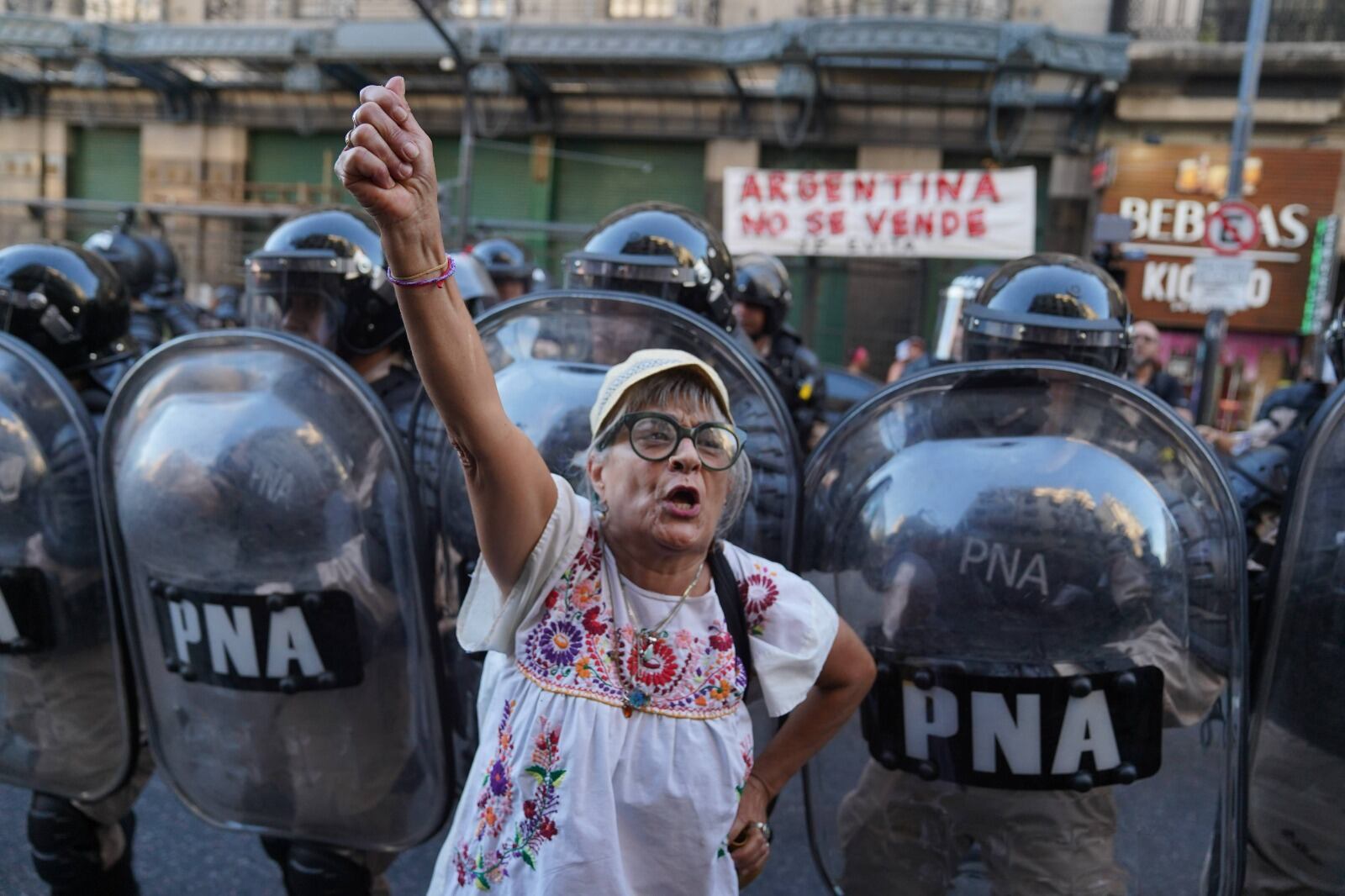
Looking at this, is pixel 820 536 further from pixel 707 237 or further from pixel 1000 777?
pixel 707 237

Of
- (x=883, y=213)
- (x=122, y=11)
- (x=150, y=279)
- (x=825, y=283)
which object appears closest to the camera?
(x=150, y=279)

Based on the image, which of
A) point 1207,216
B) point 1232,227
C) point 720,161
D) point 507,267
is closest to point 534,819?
point 507,267

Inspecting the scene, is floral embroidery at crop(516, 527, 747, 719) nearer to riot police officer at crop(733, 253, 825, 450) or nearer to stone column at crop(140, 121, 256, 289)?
riot police officer at crop(733, 253, 825, 450)

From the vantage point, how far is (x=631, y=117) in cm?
1571

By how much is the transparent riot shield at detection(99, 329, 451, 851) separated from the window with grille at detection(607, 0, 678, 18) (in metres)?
14.4

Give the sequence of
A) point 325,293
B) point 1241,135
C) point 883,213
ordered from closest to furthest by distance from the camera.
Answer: point 325,293
point 1241,135
point 883,213

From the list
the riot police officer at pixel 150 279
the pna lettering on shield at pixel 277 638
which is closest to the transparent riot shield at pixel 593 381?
the pna lettering on shield at pixel 277 638

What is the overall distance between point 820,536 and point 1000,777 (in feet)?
1.72

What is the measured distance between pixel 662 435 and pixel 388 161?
0.56 metres

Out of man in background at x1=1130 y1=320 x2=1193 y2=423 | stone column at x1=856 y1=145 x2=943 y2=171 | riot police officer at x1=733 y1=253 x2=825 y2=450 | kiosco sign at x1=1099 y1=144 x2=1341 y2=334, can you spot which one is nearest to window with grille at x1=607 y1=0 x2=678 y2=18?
stone column at x1=856 y1=145 x2=943 y2=171

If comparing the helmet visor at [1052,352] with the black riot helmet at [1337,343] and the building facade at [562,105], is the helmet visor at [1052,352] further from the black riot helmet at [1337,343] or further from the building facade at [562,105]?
the building facade at [562,105]

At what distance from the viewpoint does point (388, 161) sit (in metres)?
1.21

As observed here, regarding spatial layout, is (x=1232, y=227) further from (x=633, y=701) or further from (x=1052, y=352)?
(x=633, y=701)

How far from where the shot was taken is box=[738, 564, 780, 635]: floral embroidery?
1660 mm
